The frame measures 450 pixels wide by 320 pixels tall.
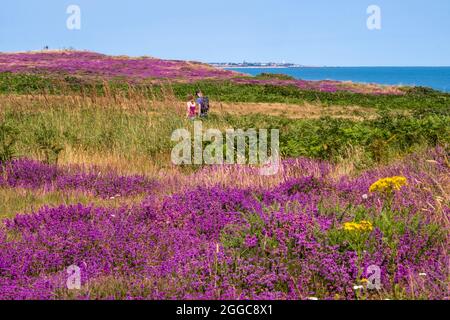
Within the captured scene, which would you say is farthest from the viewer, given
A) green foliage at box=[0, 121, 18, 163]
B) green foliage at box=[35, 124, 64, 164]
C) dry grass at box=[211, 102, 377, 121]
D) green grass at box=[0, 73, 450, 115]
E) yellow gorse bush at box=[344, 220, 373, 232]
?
green grass at box=[0, 73, 450, 115]

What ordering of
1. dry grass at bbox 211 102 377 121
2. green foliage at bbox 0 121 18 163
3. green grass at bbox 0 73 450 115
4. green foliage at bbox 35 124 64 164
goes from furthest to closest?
green grass at bbox 0 73 450 115, dry grass at bbox 211 102 377 121, green foliage at bbox 35 124 64 164, green foliage at bbox 0 121 18 163

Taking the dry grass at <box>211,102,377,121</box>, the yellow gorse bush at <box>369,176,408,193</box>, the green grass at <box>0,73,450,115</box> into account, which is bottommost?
the dry grass at <box>211,102,377,121</box>

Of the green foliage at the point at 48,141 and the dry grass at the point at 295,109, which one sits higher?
the green foliage at the point at 48,141

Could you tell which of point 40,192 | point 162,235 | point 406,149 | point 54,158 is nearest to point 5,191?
point 40,192

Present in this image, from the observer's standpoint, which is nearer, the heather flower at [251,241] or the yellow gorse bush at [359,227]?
the yellow gorse bush at [359,227]

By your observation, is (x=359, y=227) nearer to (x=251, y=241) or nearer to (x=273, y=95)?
(x=251, y=241)

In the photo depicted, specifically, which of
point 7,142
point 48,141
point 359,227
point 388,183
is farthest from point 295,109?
point 359,227

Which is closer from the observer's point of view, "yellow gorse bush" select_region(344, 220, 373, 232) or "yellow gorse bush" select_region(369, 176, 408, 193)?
"yellow gorse bush" select_region(344, 220, 373, 232)

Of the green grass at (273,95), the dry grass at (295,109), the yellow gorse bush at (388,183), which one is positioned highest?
the yellow gorse bush at (388,183)

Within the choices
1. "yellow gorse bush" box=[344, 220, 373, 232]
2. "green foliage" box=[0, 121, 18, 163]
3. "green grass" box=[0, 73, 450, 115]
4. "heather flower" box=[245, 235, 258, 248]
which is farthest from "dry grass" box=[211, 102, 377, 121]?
"yellow gorse bush" box=[344, 220, 373, 232]

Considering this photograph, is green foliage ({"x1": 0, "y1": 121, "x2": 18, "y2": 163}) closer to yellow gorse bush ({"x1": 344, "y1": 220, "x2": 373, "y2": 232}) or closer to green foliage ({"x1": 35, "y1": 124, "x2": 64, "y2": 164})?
green foliage ({"x1": 35, "y1": 124, "x2": 64, "y2": 164})

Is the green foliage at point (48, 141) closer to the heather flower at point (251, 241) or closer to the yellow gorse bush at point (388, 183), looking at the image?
the heather flower at point (251, 241)

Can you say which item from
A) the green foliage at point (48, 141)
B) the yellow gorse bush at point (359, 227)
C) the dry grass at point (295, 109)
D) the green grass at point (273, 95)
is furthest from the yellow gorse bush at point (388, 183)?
the green grass at point (273, 95)
